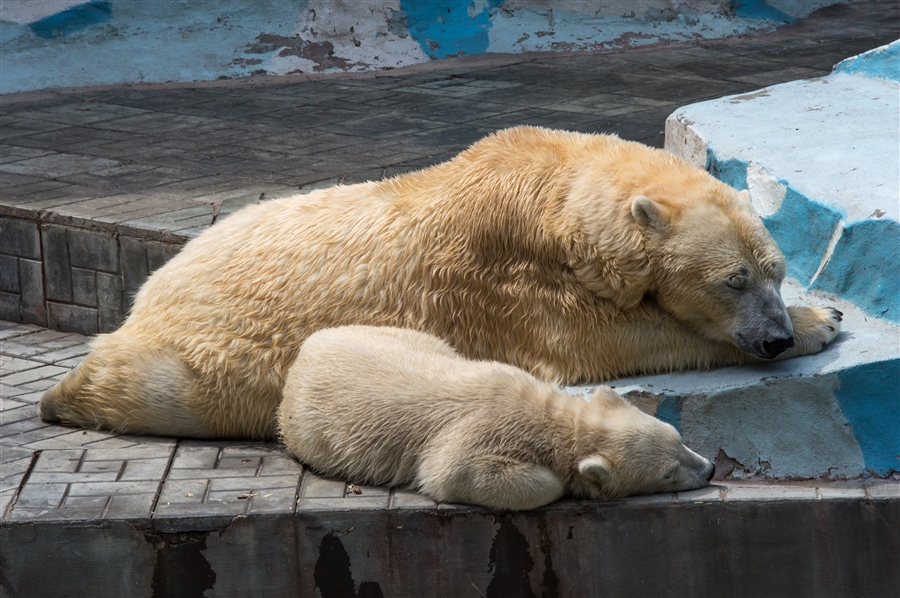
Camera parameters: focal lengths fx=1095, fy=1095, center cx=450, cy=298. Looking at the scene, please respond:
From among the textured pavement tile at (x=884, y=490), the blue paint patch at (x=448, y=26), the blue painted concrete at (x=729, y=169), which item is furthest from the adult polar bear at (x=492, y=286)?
the blue paint patch at (x=448, y=26)

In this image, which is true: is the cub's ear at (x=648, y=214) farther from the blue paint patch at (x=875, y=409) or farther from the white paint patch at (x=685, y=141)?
the white paint patch at (x=685, y=141)

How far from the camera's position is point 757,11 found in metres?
10.2

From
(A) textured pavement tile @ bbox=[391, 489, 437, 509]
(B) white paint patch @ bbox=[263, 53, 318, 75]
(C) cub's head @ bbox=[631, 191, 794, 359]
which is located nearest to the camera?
(A) textured pavement tile @ bbox=[391, 489, 437, 509]

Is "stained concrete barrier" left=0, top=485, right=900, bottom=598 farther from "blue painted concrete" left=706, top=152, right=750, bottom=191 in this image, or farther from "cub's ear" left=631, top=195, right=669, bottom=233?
"blue painted concrete" left=706, top=152, right=750, bottom=191

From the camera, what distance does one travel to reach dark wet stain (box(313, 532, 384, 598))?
3324mm

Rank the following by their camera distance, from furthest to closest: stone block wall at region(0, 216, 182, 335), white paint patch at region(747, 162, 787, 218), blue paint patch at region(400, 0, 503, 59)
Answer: blue paint patch at region(400, 0, 503, 59) < stone block wall at region(0, 216, 182, 335) < white paint patch at region(747, 162, 787, 218)

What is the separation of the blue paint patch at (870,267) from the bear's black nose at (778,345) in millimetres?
578

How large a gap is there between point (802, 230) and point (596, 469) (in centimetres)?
151

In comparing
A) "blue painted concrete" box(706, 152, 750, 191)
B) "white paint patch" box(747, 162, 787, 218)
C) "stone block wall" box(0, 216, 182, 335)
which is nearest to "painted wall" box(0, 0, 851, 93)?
"stone block wall" box(0, 216, 182, 335)

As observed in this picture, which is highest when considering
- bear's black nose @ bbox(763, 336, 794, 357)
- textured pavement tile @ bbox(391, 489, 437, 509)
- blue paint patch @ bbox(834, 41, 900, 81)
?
blue paint patch @ bbox(834, 41, 900, 81)

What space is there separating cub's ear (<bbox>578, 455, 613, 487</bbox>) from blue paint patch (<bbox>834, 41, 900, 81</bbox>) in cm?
318

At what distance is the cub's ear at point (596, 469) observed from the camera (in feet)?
10.2

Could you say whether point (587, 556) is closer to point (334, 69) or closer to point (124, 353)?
point (124, 353)

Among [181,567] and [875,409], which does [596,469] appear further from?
[181,567]
